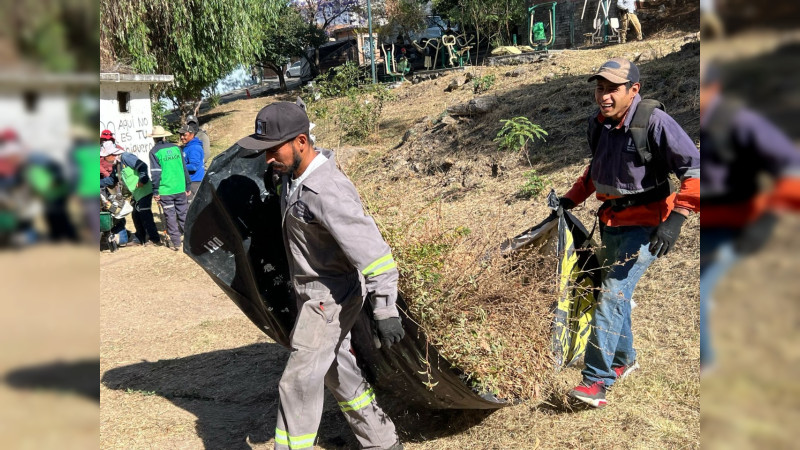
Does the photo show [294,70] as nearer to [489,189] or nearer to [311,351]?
[489,189]

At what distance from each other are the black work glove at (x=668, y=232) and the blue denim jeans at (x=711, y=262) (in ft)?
10.0

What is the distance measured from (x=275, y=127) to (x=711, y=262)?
8.97 ft

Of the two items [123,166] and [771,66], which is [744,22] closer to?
[771,66]

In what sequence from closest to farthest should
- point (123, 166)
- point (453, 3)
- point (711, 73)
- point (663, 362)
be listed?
point (711, 73), point (663, 362), point (123, 166), point (453, 3)

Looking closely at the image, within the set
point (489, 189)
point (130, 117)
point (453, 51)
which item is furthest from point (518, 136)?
point (453, 51)

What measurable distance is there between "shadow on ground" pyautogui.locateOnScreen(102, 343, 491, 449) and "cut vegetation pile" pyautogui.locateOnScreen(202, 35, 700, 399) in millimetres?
734

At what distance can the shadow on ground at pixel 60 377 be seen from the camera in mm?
765

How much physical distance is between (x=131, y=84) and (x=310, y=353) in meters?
14.7

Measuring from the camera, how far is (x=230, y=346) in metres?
5.90

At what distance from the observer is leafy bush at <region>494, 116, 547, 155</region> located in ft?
32.0

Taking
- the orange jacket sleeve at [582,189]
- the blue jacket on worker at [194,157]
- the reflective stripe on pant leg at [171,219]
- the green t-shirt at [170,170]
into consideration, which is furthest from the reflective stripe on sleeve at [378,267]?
the blue jacket on worker at [194,157]

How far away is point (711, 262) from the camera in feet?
2.21

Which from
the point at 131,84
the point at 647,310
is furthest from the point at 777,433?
the point at 131,84

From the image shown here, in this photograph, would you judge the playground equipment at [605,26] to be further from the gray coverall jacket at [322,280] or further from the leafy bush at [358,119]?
the gray coverall jacket at [322,280]
